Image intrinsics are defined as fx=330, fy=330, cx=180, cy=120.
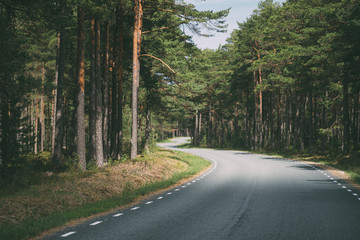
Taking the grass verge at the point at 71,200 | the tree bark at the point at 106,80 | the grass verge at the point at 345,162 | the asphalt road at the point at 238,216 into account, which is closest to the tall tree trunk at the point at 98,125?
the tree bark at the point at 106,80

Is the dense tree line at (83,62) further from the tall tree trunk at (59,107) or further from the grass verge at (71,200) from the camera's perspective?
the grass verge at (71,200)

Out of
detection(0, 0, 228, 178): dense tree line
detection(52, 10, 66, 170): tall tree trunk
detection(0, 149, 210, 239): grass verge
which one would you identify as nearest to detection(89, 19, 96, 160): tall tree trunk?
detection(0, 0, 228, 178): dense tree line

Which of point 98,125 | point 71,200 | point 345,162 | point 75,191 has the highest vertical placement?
point 98,125

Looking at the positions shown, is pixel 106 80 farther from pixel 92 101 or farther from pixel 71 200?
pixel 71 200

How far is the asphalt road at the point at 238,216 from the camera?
23.9 ft

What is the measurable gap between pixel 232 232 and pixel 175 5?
16.0 m

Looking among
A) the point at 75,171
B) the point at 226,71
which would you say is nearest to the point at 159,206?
the point at 75,171

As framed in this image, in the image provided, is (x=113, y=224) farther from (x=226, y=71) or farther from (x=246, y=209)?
(x=226, y=71)

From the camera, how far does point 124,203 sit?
1141 centimetres

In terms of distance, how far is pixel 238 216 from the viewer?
9.14 meters

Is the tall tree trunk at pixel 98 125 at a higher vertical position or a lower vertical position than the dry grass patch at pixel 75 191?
higher

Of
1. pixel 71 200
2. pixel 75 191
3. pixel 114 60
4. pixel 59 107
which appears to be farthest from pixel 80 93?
pixel 71 200

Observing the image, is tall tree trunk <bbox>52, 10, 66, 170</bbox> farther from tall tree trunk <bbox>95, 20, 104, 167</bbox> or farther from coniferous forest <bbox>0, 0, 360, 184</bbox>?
tall tree trunk <bbox>95, 20, 104, 167</bbox>

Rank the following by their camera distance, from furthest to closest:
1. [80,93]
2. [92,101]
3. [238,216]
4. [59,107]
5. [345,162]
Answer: [345,162], [92,101], [59,107], [80,93], [238,216]
